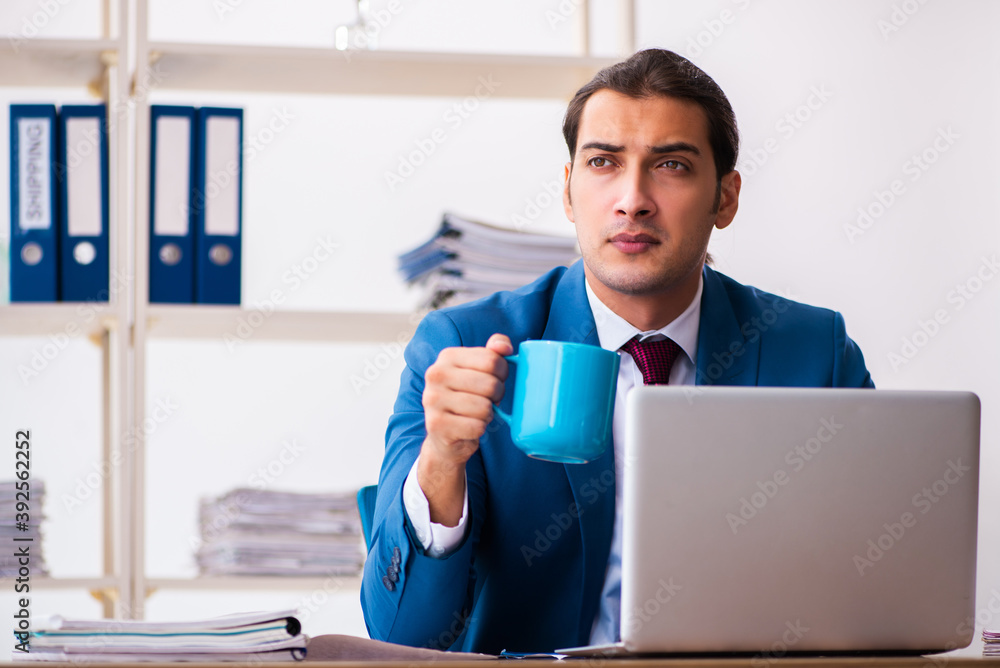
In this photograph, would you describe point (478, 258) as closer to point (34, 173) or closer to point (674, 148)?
point (674, 148)

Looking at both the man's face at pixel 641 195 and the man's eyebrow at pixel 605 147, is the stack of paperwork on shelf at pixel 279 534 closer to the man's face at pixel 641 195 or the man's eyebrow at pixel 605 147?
the man's face at pixel 641 195

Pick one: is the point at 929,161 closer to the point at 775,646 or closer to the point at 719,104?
the point at 719,104

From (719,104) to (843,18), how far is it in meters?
1.14

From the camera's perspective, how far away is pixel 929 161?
2.53m

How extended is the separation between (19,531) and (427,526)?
3.83 ft

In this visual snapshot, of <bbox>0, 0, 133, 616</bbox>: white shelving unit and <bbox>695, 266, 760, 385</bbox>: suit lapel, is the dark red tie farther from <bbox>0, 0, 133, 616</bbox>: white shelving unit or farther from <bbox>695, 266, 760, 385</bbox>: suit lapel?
<bbox>0, 0, 133, 616</bbox>: white shelving unit

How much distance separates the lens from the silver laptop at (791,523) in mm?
803

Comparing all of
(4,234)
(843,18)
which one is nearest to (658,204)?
(843,18)

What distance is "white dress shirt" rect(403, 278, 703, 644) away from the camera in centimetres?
115

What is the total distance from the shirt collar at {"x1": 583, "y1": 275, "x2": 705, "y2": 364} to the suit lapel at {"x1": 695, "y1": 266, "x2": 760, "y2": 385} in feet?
0.09

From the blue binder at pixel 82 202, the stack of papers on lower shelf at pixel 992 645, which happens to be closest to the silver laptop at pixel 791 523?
the stack of papers on lower shelf at pixel 992 645

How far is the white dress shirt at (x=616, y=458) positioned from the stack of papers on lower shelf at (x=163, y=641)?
1.22ft

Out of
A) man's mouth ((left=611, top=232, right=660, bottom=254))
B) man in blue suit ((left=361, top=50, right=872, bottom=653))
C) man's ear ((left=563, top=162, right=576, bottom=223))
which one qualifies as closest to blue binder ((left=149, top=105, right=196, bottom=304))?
man in blue suit ((left=361, top=50, right=872, bottom=653))

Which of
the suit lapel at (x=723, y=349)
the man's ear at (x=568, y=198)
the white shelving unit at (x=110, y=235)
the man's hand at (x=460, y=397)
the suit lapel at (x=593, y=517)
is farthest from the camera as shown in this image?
the white shelving unit at (x=110, y=235)
